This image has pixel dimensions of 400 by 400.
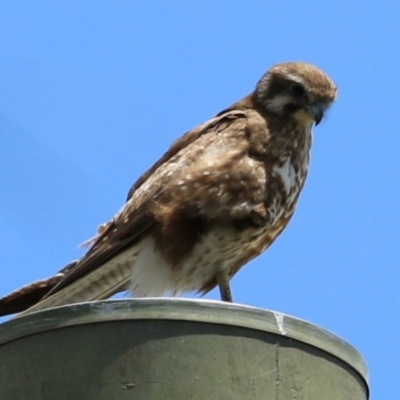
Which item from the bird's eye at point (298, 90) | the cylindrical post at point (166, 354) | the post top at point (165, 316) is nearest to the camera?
the cylindrical post at point (166, 354)

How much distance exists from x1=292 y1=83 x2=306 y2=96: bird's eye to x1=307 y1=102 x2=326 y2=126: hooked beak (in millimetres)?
94

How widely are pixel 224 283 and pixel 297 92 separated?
3.67 ft

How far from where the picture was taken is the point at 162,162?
5922 millimetres

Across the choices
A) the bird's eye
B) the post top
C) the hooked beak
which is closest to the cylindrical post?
the post top

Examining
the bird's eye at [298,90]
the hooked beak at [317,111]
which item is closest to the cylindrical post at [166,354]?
the hooked beak at [317,111]

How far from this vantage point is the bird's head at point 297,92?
19.3 feet

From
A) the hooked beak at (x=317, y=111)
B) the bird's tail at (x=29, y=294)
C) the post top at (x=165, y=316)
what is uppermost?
the hooked beak at (x=317, y=111)

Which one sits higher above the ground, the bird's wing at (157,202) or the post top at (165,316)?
the bird's wing at (157,202)

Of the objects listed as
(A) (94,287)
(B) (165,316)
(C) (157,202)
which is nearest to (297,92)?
(C) (157,202)

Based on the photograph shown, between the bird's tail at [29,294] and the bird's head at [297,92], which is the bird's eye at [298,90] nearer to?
the bird's head at [297,92]

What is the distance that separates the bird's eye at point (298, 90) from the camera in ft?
19.5

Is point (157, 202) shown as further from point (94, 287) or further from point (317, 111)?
point (317, 111)

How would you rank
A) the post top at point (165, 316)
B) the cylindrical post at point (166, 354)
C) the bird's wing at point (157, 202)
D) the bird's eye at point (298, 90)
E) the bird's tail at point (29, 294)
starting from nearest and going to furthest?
1. the cylindrical post at point (166, 354)
2. the post top at point (165, 316)
3. the bird's tail at point (29, 294)
4. the bird's wing at point (157, 202)
5. the bird's eye at point (298, 90)

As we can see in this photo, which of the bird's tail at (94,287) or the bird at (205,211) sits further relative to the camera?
the bird at (205,211)
